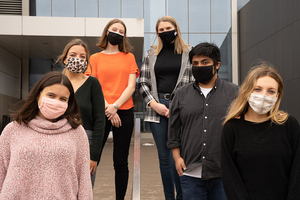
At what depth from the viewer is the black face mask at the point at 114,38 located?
3523mm

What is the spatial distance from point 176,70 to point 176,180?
1206 mm

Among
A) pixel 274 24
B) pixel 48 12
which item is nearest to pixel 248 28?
pixel 274 24

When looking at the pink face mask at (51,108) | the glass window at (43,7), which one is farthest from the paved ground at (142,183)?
the glass window at (43,7)

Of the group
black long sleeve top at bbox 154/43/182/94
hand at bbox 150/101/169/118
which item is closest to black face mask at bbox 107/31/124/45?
black long sleeve top at bbox 154/43/182/94

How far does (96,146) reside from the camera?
2736 millimetres

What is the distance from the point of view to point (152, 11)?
16.5 meters

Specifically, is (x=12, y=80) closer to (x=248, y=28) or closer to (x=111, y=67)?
(x=248, y=28)

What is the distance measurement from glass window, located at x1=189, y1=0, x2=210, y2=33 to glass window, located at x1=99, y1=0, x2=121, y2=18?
3984 mm

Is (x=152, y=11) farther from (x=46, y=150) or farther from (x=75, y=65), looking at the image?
(x=46, y=150)

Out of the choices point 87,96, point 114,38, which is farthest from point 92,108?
point 114,38

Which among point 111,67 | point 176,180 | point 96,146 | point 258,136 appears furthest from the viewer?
point 111,67

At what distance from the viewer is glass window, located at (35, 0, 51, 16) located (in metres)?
16.2

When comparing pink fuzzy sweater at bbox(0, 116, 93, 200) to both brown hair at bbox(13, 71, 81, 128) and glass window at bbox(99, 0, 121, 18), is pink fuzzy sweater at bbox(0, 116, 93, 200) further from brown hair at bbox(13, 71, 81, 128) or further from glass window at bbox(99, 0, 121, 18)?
glass window at bbox(99, 0, 121, 18)

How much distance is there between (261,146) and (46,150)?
4.82 ft
